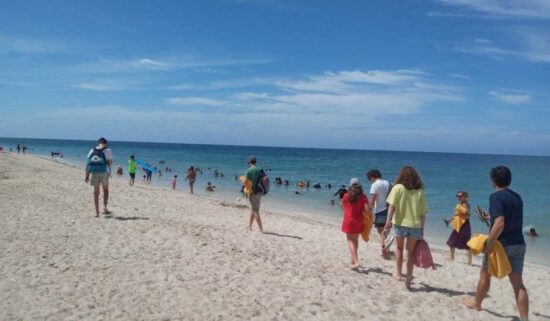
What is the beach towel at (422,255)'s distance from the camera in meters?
6.12

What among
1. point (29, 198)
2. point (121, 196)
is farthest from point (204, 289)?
point (121, 196)

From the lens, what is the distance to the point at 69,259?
666 cm

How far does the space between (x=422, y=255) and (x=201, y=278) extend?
3.16 m

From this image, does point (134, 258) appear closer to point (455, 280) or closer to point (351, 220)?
point (351, 220)

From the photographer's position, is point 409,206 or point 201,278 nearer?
point 409,206

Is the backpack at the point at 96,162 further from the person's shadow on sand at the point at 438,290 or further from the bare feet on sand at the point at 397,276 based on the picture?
the person's shadow on sand at the point at 438,290

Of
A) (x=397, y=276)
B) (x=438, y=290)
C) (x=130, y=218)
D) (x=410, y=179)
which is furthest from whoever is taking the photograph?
(x=130, y=218)

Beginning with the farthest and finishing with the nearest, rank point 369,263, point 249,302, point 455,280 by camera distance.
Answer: point 369,263
point 455,280
point 249,302

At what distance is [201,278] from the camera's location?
6.16 meters

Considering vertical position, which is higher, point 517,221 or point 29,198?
point 517,221

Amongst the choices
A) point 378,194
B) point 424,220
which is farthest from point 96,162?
point 424,220

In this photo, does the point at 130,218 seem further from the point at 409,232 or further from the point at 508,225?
the point at 508,225

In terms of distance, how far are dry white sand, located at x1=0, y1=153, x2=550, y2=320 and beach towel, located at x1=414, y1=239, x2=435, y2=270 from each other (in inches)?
19.2

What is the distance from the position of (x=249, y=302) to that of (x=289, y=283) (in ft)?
3.19
